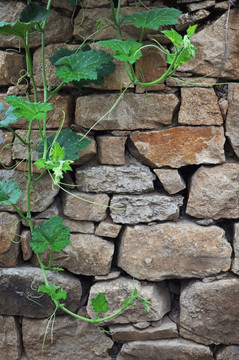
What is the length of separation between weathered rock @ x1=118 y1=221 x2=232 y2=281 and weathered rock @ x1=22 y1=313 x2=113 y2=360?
356mm

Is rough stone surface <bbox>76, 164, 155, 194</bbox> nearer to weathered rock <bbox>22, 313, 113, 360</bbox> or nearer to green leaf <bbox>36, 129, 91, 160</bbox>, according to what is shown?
green leaf <bbox>36, 129, 91, 160</bbox>

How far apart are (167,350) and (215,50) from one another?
1.30 m

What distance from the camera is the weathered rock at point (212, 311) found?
1.67 meters

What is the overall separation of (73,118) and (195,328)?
1.07m

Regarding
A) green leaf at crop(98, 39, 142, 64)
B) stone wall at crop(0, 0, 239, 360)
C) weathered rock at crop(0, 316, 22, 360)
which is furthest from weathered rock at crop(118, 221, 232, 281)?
green leaf at crop(98, 39, 142, 64)

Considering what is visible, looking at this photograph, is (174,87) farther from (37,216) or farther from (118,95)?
(37,216)

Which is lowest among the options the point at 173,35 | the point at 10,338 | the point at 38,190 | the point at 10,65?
the point at 10,338

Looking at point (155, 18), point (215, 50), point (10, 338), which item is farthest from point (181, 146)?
point (10, 338)

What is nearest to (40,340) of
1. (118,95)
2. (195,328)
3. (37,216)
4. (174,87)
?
(37,216)

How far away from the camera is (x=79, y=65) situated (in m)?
1.44

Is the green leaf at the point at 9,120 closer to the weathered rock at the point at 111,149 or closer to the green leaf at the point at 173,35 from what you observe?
the weathered rock at the point at 111,149

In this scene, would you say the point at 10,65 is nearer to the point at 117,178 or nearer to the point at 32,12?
the point at 32,12

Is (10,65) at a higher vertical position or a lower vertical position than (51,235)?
higher

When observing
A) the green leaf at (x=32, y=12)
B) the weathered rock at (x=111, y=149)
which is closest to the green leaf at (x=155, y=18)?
the green leaf at (x=32, y=12)
